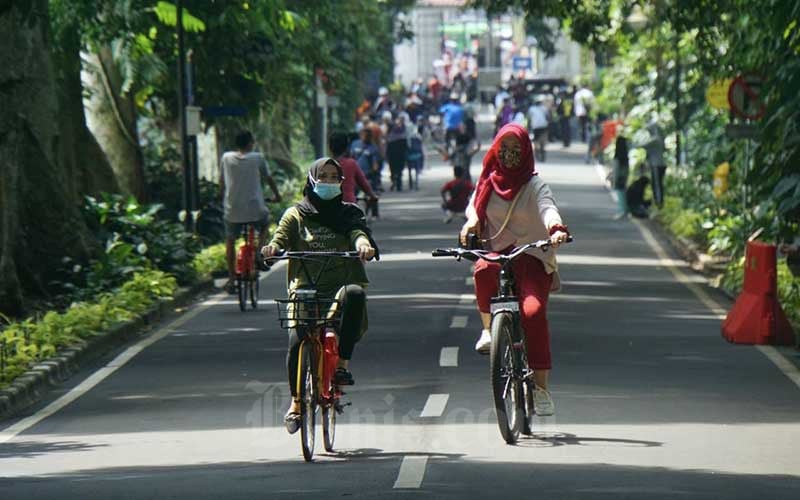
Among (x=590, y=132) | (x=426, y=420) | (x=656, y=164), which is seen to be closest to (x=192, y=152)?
(x=656, y=164)

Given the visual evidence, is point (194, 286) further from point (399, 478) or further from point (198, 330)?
point (399, 478)

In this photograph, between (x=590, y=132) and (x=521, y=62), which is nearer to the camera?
(x=590, y=132)

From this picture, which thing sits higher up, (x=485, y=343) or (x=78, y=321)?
(x=485, y=343)

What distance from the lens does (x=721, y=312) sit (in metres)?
22.1

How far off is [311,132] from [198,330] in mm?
31444

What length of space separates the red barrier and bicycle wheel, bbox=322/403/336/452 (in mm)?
6986

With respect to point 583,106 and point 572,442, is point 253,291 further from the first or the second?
point 583,106

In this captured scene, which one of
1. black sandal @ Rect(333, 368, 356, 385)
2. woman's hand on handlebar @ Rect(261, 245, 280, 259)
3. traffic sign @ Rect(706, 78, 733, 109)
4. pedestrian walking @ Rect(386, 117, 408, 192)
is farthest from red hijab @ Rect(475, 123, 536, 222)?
pedestrian walking @ Rect(386, 117, 408, 192)

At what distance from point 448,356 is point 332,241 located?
16.9ft

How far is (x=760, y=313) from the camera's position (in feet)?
61.5

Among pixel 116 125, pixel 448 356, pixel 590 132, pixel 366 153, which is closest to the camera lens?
pixel 448 356

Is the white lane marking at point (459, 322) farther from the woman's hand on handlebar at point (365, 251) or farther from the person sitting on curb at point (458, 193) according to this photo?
the person sitting on curb at point (458, 193)

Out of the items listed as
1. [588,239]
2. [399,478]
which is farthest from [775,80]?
[588,239]

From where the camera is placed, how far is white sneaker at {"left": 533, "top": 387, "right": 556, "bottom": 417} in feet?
42.5
